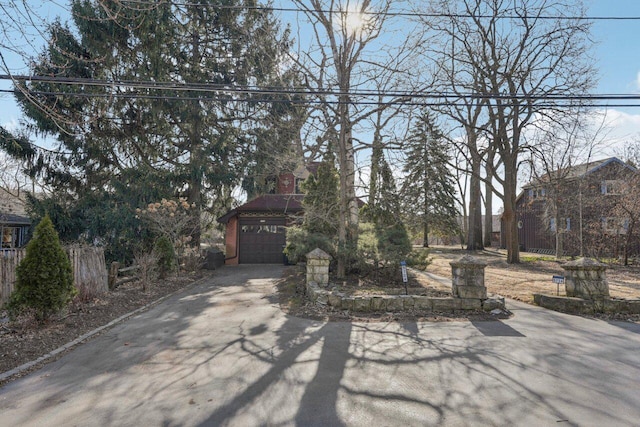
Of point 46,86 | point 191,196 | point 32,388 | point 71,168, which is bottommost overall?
point 32,388

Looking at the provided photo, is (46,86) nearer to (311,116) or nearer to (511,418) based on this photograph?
(311,116)

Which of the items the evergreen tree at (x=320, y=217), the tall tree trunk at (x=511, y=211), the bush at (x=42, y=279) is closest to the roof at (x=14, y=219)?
the evergreen tree at (x=320, y=217)

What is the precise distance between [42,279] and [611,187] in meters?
25.9

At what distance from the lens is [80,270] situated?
786 cm

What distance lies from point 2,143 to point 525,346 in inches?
766

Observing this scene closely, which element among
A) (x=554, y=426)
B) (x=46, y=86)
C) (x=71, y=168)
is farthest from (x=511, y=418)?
(x=71, y=168)

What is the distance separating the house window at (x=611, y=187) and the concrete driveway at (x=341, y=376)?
44.9ft

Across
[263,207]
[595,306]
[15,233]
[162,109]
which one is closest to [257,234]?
[263,207]

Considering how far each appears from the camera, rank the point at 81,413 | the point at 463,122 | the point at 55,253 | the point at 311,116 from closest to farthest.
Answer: the point at 81,413 < the point at 55,253 < the point at 311,116 < the point at 463,122

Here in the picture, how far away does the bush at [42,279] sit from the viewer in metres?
5.70

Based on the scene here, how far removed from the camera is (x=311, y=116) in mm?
11016

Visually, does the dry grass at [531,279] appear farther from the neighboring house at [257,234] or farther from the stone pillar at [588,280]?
the neighboring house at [257,234]

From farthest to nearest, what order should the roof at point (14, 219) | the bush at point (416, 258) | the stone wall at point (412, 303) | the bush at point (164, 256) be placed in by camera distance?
the roof at point (14, 219) → the bush at point (164, 256) → the bush at point (416, 258) → the stone wall at point (412, 303)

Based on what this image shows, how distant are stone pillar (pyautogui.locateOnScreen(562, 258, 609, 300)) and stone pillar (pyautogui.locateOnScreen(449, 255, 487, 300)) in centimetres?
192
